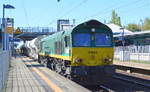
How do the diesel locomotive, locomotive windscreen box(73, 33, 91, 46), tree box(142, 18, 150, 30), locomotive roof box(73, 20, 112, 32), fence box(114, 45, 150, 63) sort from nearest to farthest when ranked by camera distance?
the diesel locomotive < locomotive windscreen box(73, 33, 91, 46) < locomotive roof box(73, 20, 112, 32) < fence box(114, 45, 150, 63) < tree box(142, 18, 150, 30)

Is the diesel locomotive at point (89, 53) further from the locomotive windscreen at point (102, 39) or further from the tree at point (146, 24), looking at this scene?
the tree at point (146, 24)

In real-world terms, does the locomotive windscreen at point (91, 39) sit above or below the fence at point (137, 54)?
above

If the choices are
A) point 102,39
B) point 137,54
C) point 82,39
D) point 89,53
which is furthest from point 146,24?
point 89,53

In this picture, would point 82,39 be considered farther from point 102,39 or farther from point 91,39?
point 102,39

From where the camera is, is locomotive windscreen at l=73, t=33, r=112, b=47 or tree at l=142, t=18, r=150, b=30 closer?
locomotive windscreen at l=73, t=33, r=112, b=47

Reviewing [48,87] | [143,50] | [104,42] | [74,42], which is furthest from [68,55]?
[143,50]

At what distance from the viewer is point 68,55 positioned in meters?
17.3

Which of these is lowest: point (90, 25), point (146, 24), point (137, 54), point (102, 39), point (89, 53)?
point (137, 54)

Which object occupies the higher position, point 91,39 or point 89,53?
point 91,39

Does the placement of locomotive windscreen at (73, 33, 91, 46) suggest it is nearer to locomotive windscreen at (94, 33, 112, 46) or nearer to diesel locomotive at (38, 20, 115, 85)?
diesel locomotive at (38, 20, 115, 85)

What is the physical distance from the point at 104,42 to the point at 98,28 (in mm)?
737

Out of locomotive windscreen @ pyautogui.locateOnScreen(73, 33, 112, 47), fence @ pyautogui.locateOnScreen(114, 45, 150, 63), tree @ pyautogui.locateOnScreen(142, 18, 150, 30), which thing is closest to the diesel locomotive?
locomotive windscreen @ pyautogui.locateOnScreen(73, 33, 112, 47)

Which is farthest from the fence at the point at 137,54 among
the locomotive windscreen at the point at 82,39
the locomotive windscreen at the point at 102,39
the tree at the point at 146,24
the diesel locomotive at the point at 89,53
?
the tree at the point at 146,24

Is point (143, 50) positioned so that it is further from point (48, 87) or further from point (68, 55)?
point (48, 87)
